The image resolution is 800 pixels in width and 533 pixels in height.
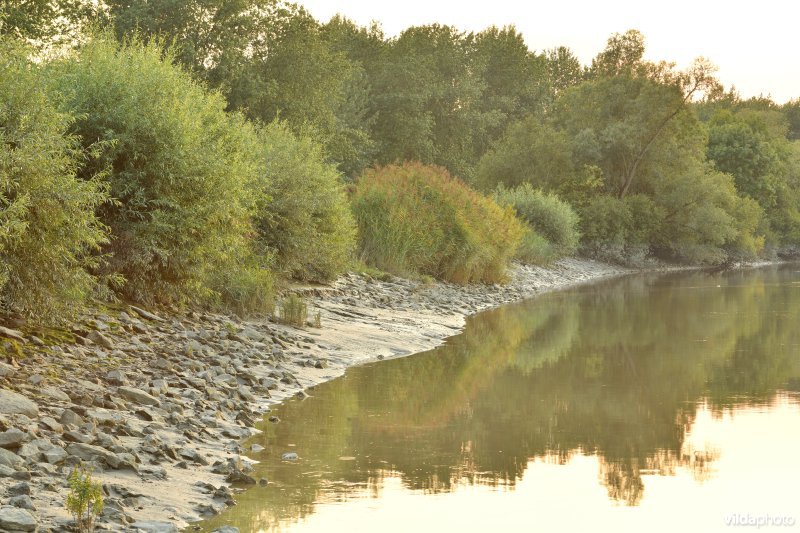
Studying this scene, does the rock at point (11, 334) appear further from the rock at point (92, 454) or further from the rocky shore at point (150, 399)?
the rock at point (92, 454)

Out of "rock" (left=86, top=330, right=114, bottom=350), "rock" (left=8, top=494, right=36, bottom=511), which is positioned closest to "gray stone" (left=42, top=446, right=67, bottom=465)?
"rock" (left=8, top=494, right=36, bottom=511)

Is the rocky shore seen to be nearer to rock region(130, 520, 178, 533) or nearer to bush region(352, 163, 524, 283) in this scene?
rock region(130, 520, 178, 533)

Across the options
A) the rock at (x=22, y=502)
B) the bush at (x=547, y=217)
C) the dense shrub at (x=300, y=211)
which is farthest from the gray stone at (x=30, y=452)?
the bush at (x=547, y=217)

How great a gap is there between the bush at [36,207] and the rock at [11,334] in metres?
0.36

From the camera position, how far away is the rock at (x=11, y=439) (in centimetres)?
811

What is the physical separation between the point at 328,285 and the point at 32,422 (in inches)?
592

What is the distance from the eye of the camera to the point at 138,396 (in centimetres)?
1097

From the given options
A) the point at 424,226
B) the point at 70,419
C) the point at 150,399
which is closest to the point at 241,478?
the point at 70,419

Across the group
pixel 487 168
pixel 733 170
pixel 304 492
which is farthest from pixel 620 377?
pixel 733 170

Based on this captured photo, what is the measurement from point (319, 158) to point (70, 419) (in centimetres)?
1658

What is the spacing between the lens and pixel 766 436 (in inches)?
480

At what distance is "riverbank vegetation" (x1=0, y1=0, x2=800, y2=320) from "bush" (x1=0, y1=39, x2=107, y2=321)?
3 centimetres

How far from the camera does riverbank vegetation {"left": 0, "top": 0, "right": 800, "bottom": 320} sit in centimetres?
1320

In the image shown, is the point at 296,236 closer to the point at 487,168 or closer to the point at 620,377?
the point at 620,377
